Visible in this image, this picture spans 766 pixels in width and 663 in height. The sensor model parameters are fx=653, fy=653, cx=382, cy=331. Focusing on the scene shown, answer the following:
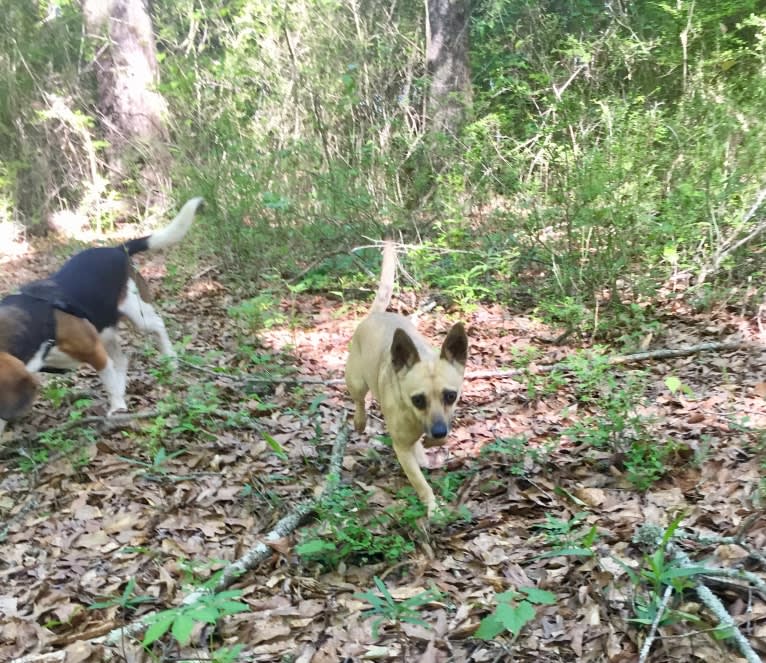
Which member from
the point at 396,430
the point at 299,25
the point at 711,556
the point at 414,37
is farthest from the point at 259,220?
the point at 711,556

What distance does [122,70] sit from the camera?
458 inches

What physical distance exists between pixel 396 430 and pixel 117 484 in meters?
1.86

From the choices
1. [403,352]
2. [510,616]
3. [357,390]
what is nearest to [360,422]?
[357,390]

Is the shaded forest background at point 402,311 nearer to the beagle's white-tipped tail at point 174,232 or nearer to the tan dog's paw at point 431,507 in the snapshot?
the tan dog's paw at point 431,507

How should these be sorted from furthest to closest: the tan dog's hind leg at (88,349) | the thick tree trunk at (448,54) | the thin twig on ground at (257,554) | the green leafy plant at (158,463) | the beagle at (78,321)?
the thick tree trunk at (448,54), the tan dog's hind leg at (88,349), the beagle at (78,321), the green leafy plant at (158,463), the thin twig on ground at (257,554)

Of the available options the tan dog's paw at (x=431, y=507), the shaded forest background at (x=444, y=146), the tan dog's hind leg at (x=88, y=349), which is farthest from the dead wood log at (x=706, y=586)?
the tan dog's hind leg at (x=88, y=349)

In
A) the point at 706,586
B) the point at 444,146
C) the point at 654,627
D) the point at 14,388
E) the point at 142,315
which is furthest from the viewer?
the point at 444,146

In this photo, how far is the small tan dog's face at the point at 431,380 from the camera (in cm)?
364

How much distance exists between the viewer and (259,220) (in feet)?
28.0

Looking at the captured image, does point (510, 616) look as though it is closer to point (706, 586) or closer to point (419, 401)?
point (706, 586)

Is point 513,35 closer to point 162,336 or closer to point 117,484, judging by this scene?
point 162,336

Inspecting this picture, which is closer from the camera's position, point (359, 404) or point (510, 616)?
point (510, 616)

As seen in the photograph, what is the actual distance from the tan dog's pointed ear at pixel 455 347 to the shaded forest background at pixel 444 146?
2.28m

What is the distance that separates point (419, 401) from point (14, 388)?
278 cm
